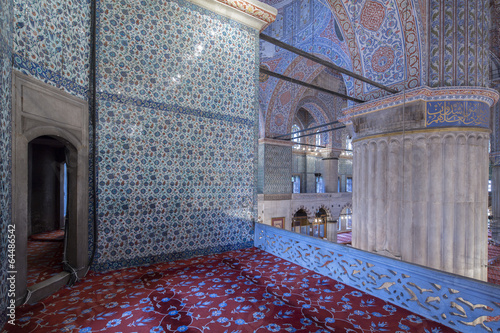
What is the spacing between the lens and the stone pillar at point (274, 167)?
998cm

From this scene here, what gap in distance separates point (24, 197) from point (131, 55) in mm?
1655

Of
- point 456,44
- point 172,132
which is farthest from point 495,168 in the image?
point 172,132

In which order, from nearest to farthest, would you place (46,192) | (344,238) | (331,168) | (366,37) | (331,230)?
(46,192)
(366,37)
(331,230)
(331,168)
(344,238)

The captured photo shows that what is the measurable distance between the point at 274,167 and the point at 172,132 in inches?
303

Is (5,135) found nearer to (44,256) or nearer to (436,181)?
(44,256)

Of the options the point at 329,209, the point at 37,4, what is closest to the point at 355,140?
the point at 37,4

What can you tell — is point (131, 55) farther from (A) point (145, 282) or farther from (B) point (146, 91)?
(A) point (145, 282)

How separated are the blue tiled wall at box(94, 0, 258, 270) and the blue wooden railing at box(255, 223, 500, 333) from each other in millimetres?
1155

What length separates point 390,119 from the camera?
4.30 meters

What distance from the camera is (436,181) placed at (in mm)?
3865

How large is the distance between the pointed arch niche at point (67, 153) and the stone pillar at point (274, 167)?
7906mm

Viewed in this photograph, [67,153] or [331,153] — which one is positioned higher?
[331,153]

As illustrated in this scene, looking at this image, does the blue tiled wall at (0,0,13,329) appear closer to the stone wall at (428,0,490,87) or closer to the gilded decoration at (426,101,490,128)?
the gilded decoration at (426,101,490,128)

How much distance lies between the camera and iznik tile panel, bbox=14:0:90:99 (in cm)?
175
